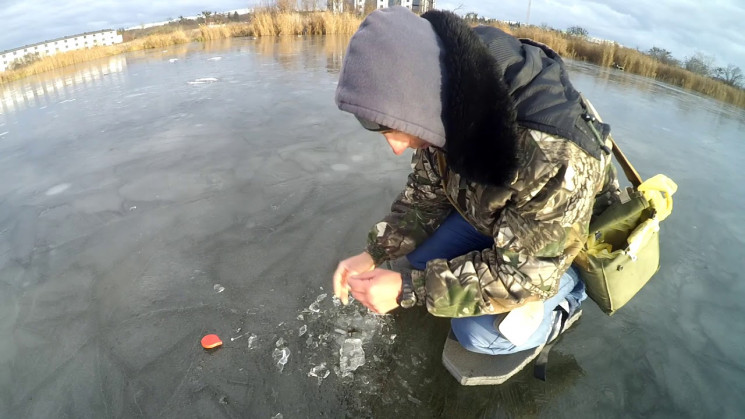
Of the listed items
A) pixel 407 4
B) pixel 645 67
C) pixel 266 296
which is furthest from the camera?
pixel 407 4

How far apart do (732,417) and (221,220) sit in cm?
266

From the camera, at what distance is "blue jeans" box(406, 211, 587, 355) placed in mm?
1464

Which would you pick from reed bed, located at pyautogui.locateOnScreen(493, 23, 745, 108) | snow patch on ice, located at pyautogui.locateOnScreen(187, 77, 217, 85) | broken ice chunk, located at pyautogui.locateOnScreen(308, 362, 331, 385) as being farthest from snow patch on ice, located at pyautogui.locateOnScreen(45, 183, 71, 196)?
reed bed, located at pyautogui.locateOnScreen(493, 23, 745, 108)

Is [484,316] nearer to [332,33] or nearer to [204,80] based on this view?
[204,80]

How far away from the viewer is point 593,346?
1700 millimetres

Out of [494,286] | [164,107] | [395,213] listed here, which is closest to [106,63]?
[164,107]

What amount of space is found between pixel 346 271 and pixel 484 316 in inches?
21.5

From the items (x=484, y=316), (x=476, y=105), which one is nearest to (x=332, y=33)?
(x=484, y=316)

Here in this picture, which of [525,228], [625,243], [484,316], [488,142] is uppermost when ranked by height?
[488,142]

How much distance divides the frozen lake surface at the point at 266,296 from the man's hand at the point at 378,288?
1.32ft

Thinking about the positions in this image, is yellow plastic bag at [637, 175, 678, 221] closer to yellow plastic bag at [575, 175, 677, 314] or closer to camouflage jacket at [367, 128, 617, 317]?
yellow plastic bag at [575, 175, 677, 314]

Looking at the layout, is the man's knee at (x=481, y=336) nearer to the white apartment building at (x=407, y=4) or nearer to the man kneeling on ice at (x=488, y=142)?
the man kneeling on ice at (x=488, y=142)

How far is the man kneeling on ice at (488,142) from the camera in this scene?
977 millimetres

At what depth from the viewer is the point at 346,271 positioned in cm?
158
